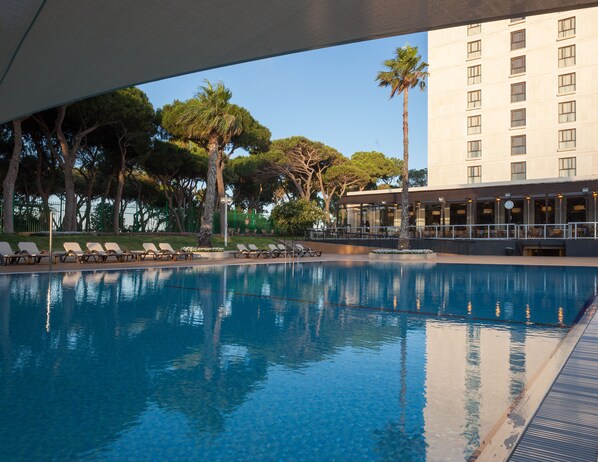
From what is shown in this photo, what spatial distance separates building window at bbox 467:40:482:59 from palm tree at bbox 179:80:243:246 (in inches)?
851

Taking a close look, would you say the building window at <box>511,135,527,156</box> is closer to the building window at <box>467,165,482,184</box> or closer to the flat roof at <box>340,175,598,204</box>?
the building window at <box>467,165,482,184</box>

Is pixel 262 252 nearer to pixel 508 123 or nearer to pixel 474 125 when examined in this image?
pixel 474 125

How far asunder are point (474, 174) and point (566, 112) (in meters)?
7.67

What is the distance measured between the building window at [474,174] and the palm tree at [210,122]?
20.3 metres

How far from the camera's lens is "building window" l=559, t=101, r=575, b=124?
3481cm

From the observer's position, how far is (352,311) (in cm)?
930

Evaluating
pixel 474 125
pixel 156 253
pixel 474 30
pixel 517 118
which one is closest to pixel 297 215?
pixel 156 253

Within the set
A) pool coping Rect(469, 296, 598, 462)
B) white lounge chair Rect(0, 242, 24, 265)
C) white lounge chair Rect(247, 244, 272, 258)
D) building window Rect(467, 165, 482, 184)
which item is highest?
building window Rect(467, 165, 482, 184)

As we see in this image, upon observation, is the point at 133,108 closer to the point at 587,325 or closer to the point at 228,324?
the point at 228,324

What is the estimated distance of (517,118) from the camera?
37125 millimetres

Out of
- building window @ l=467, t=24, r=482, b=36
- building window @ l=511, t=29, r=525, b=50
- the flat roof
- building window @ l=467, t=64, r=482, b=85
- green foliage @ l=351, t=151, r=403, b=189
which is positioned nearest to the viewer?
the flat roof

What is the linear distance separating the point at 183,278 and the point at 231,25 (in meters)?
11.1

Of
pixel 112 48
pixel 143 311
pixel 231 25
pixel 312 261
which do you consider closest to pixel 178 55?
pixel 112 48

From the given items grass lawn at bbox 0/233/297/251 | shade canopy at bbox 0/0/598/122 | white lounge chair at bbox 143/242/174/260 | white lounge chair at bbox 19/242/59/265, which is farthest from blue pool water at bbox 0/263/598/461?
grass lawn at bbox 0/233/297/251
